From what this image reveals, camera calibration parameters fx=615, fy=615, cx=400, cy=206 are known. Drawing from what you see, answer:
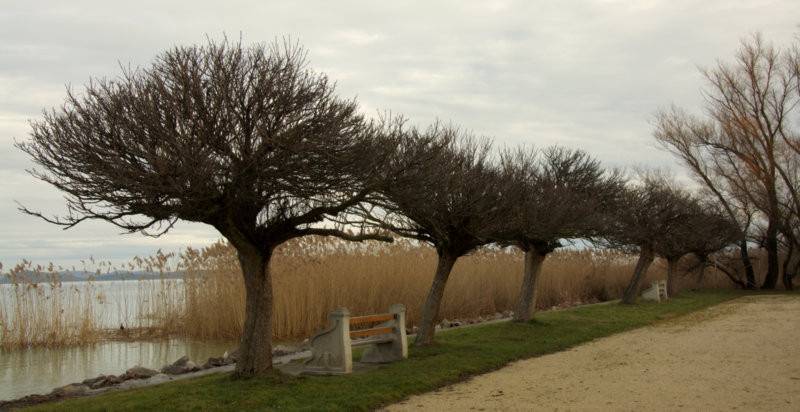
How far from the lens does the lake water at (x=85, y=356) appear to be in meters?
10.7

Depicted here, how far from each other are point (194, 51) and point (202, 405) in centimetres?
423

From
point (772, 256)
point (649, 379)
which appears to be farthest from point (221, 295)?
point (772, 256)

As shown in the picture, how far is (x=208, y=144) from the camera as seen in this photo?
6.95 meters

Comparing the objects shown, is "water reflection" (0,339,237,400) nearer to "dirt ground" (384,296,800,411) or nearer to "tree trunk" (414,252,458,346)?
"tree trunk" (414,252,458,346)

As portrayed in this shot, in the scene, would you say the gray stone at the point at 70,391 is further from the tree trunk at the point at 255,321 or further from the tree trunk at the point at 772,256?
the tree trunk at the point at 772,256

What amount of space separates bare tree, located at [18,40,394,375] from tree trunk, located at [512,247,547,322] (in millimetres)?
8850

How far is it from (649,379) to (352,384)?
14.0ft

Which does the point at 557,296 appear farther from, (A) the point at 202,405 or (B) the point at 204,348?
(A) the point at 202,405

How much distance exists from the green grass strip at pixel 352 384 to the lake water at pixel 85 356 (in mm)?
3212

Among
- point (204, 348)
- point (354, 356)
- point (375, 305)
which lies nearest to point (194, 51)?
point (354, 356)

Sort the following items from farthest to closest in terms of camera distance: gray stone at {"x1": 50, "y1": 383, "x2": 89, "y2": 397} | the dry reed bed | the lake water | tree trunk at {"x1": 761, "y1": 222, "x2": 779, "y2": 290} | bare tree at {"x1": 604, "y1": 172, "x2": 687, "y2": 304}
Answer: tree trunk at {"x1": 761, "y1": 222, "x2": 779, "y2": 290}
bare tree at {"x1": 604, "y1": 172, "x2": 687, "y2": 304}
the dry reed bed
the lake water
gray stone at {"x1": 50, "y1": 383, "x2": 89, "y2": 397}

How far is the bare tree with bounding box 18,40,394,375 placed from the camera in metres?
6.62

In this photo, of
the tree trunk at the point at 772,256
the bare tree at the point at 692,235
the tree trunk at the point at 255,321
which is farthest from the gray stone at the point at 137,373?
the tree trunk at the point at 772,256

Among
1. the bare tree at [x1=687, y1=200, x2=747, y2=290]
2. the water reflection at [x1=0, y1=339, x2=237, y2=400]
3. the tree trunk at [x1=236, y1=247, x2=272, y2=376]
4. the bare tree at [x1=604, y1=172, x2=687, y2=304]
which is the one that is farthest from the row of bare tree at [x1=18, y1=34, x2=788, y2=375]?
the bare tree at [x1=687, y1=200, x2=747, y2=290]
